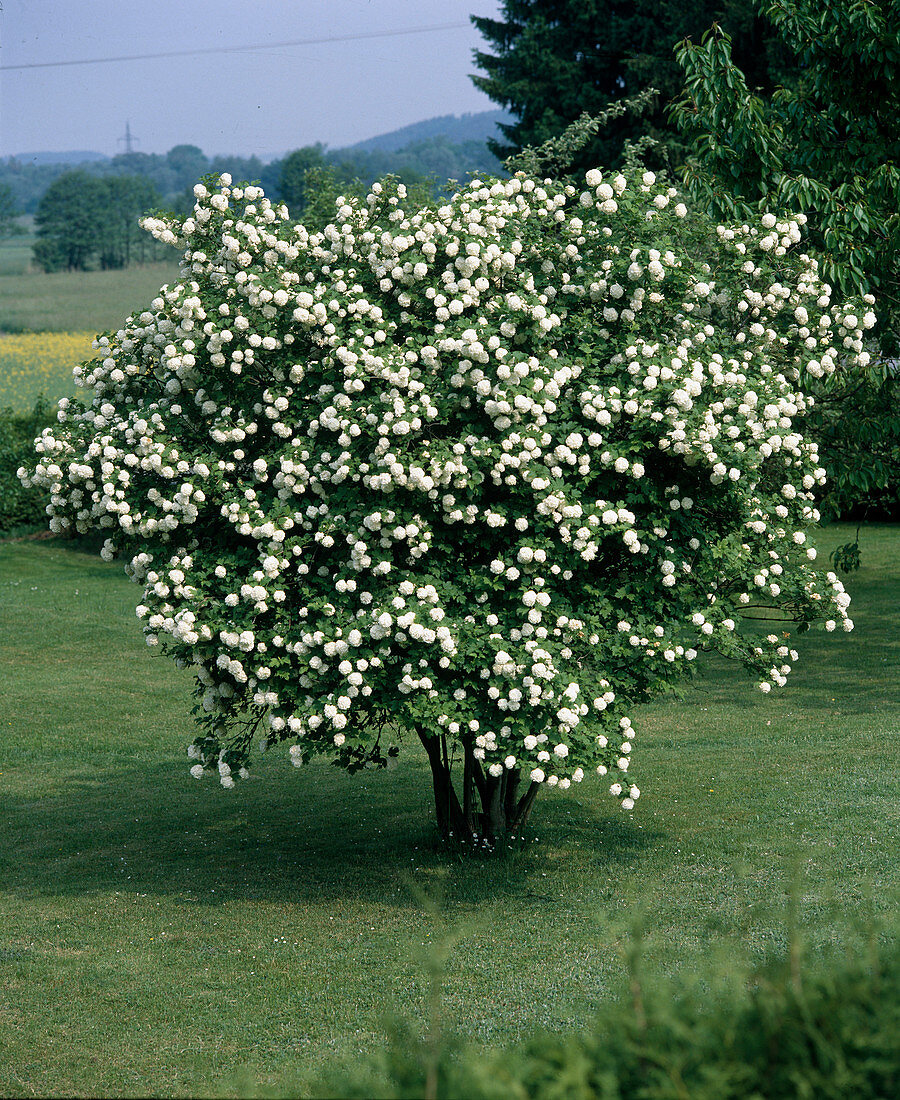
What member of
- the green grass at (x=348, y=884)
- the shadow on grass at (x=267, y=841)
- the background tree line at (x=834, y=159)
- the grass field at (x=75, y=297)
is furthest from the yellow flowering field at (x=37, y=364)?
the background tree line at (x=834, y=159)

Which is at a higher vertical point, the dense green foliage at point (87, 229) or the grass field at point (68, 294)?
the dense green foliage at point (87, 229)

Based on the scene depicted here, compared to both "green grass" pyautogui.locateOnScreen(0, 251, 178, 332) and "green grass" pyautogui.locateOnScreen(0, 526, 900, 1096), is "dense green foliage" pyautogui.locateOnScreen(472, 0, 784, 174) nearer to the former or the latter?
"green grass" pyautogui.locateOnScreen(0, 251, 178, 332)

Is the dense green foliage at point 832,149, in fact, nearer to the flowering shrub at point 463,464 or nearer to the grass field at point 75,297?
the flowering shrub at point 463,464

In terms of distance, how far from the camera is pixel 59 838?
10.1 metres

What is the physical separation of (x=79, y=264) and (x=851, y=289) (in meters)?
66.3

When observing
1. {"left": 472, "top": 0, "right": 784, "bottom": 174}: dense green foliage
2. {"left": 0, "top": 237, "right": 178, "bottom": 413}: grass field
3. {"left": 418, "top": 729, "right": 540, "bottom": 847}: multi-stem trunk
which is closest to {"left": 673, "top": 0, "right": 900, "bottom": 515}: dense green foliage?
{"left": 418, "top": 729, "right": 540, "bottom": 847}: multi-stem trunk

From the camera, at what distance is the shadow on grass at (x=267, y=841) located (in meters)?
8.52

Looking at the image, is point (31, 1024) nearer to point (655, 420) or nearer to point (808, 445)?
point (655, 420)

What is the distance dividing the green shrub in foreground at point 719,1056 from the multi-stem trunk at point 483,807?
546 cm

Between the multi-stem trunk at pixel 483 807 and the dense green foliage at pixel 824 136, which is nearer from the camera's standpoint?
the multi-stem trunk at pixel 483 807

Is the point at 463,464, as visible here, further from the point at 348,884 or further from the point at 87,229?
the point at 87,229

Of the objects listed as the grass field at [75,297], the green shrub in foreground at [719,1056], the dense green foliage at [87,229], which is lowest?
the green shrub in foreground at [719,1056]

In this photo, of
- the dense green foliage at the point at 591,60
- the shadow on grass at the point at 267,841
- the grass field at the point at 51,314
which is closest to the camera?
the shadow on grass at the point at 267,841

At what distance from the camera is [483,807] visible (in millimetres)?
8891
